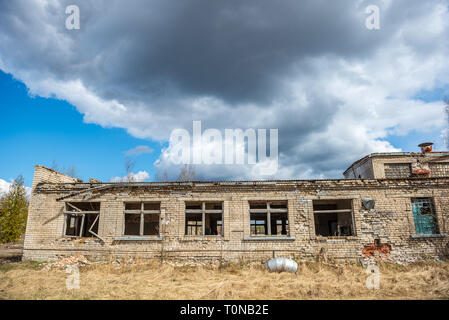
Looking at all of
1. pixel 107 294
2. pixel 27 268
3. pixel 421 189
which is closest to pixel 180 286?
pixel 107 294

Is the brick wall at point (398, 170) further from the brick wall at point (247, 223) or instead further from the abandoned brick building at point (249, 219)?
the brick wall at point (247, 223)

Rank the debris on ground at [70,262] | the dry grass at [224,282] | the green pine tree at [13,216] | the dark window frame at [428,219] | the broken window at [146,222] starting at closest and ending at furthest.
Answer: the dry grass at [224,282] → the debris on ground at [70,262] → the dark window frame at [428,219] → the broken window at [146,222] → the green pine tree at [13,216]

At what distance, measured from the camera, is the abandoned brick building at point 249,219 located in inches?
475

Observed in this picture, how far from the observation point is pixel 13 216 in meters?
24.2

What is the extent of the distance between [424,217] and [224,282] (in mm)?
9804

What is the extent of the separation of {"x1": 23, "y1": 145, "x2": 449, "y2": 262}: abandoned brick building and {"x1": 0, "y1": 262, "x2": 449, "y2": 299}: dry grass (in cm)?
72

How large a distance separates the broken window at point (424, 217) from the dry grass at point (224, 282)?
1.50 meters

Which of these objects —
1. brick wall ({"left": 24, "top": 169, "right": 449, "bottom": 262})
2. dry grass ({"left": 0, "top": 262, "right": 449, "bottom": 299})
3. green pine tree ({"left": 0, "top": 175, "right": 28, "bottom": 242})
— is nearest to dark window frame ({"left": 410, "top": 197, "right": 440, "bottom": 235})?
brick wall ({"left": 24, "top": 169, "right": 449, "bottom": 262})

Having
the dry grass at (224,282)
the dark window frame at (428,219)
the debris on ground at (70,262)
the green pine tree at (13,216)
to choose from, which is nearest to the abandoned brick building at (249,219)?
the dark window frame at (428,219)

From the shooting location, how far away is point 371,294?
8297 millimetres

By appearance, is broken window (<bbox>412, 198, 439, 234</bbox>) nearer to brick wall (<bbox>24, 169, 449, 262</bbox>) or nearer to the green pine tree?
brick wall (<bbox>24, 169, 449, 262</bbox>)

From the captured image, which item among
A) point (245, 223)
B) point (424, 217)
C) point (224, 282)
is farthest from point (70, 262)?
point (424, 217)
